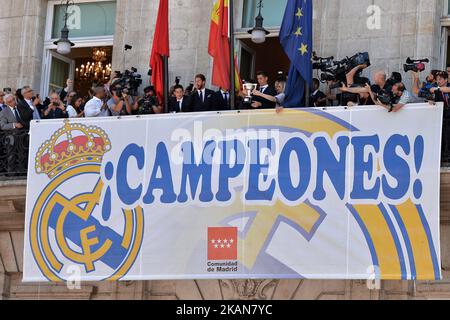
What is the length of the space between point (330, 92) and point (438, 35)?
1.73 meters

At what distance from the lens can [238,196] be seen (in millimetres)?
20297

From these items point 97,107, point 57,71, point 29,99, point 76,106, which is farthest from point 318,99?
point 57,71

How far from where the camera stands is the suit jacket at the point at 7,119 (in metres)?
22.3

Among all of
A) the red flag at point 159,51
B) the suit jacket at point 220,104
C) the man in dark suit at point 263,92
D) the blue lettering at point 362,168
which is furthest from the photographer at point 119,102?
the blue lettering at point 362,168

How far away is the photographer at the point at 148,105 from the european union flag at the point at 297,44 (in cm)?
193

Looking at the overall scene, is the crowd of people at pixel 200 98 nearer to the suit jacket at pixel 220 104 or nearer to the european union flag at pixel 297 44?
the suit jacket at pixel 220 104

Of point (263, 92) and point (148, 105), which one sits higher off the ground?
point (263, 92)

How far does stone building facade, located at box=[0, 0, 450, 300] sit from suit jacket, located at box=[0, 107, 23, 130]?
37.0 inches

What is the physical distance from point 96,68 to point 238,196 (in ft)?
17.6

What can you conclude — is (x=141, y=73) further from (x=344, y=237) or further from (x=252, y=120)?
(x=344, y=237)

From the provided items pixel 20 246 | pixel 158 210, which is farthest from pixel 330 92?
pixel 20 246

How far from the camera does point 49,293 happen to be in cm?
2258

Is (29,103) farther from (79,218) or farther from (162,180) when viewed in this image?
(162,180)

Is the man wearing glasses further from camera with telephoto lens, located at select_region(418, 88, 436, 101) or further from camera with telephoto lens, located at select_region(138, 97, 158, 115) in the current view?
camera with telephoto lens, located at select_region(418, 88, 436, 101)
